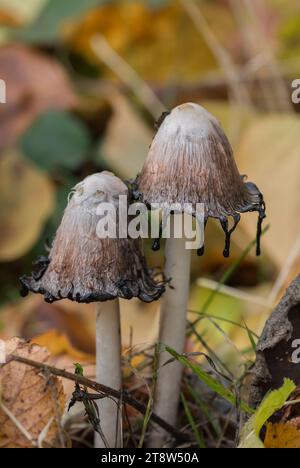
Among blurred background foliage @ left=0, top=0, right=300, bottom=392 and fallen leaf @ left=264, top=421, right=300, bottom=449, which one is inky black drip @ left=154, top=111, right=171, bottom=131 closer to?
fallen leaf @ left=264, top=421, right=300, bottom=449

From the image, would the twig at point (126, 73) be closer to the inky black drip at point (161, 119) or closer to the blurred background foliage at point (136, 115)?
the blurred background foliage at point (136, 115)

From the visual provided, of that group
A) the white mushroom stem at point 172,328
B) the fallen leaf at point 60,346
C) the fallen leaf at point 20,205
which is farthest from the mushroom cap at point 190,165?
the fallen leaf at point 20,205

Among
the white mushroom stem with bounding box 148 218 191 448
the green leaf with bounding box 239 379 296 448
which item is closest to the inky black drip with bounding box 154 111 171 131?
the white mushroom stem with bounding box 148 218 191 448

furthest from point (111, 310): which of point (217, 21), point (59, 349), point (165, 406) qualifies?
point (217, 21)

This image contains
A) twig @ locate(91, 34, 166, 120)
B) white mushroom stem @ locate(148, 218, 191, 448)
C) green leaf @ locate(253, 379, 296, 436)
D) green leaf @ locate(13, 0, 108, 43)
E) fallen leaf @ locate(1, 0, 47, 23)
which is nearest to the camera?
green leaf @ locate(253, 379, 296, 436)

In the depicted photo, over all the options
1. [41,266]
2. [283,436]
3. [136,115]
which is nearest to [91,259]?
[41,266]

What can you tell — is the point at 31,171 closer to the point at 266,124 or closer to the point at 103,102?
the point at 103,102
